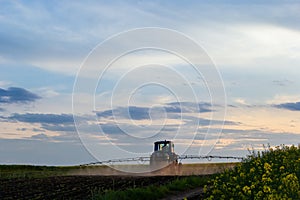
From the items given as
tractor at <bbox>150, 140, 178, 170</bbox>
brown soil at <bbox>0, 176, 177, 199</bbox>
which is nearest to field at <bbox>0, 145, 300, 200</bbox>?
brown soil at <bbox>0, 176, 177, 199</bbox>

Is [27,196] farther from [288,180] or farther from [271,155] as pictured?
[288,180]

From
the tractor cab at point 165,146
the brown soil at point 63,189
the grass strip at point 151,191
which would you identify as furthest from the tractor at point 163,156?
the grass strip at point 151,191

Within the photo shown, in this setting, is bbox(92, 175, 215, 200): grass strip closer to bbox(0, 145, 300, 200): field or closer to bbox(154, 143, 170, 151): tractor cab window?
bbox(0, 145, 300, 200): field

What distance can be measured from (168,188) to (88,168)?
36900 millimetres

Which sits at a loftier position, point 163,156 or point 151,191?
point 163,156

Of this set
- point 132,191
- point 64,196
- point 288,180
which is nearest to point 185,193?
point 132,191

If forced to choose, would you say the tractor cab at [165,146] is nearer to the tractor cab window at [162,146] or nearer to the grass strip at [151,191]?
the tractor cab window at [162,146]

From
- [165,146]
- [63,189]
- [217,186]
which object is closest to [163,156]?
[165,146]

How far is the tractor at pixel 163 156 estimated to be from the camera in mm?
46531

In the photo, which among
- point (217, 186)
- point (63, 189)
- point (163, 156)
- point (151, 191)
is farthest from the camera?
point (163, 156)

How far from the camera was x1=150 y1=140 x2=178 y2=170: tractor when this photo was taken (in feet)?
153

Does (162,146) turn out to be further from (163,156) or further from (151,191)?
(151,191)

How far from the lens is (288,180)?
1592 cm

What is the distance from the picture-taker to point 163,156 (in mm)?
46531
